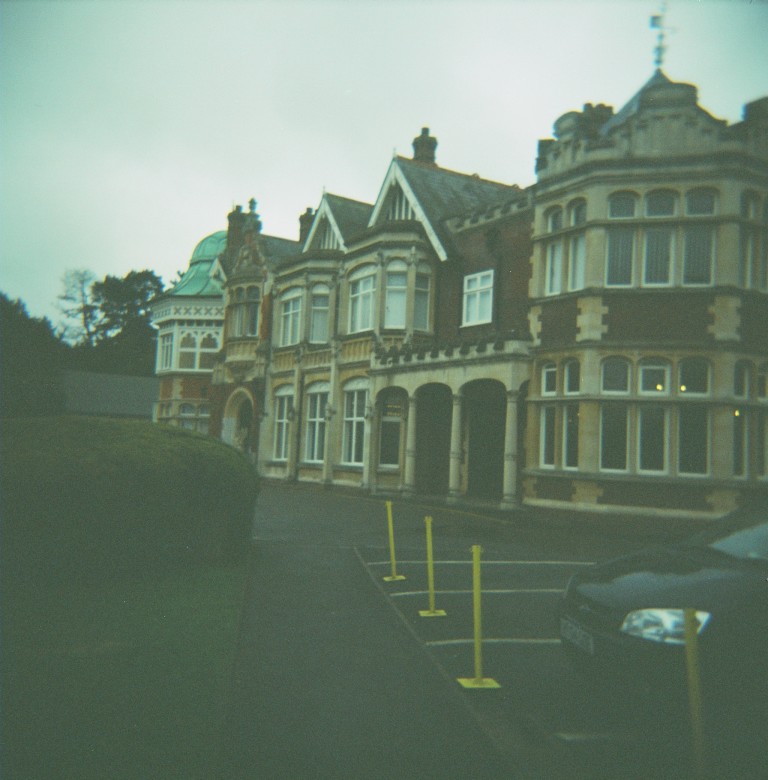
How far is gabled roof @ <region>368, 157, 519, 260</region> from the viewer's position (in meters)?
24.5

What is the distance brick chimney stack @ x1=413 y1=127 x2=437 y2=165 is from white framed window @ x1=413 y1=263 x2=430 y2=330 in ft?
25.6

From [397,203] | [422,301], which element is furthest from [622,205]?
[397,203]

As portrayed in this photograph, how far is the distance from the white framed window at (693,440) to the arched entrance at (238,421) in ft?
65.8

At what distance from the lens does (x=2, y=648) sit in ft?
20.5

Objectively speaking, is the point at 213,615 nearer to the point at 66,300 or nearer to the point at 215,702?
the point at 215,702

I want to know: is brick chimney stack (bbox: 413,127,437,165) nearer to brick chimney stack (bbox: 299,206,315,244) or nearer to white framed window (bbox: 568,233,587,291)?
brick chimney stack (bbox: 299,206,315,244)

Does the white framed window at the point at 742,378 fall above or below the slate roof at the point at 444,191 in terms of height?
below

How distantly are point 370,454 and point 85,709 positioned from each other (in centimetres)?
2027

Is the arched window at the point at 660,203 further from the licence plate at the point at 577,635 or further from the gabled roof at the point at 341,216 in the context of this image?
the licence plate at the point at 577,635

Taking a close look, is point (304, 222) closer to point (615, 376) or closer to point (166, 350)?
point (166, 350)

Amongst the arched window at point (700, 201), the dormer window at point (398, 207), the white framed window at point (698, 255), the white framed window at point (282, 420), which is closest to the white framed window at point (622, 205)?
the arched window at point (700, 201)

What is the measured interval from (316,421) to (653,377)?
14.2 meters

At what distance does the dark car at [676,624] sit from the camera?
4.98m

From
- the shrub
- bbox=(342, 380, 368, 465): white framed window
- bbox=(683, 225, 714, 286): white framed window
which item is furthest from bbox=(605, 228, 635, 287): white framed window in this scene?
the shrub
